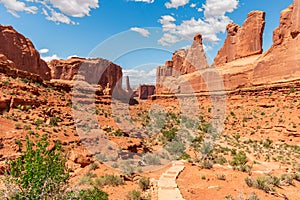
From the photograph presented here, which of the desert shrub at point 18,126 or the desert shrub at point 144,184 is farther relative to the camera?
the desert shrub at point 18,126

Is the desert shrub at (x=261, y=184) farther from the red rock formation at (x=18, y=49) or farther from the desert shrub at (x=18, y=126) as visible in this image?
the red rock formation at (x=18, y=49)

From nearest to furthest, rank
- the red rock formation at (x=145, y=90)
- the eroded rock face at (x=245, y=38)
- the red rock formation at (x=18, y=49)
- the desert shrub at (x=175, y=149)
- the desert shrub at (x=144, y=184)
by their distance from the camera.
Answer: the desert shrub at (x=144, y=184)
the desert shrub at (x=175, y=149)
the red rock formation at (x=18, y=49)
the eroded rock face at (x=245, y=38)
the red rock formation at (x=145, y=90)

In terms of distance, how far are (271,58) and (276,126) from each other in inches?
623

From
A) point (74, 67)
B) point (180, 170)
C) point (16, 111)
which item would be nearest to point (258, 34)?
point (180, 170)

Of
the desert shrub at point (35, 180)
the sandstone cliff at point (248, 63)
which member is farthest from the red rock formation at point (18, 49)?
the desert shrub at point (35, 180)

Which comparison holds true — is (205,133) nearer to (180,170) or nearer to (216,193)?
(180,170)

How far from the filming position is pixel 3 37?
38.9m

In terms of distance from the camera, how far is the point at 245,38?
4822cm

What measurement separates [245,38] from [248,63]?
38.2 feet

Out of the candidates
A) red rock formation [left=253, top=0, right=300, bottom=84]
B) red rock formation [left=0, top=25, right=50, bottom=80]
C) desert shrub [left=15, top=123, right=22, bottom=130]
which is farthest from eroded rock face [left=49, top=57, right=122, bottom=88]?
desert shrub [left=15, top=123, right=22, bottom=130]

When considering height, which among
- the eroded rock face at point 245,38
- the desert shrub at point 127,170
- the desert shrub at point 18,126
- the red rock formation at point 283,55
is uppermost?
the eroded rock face at point 245,38

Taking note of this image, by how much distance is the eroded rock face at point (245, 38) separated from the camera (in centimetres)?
4525

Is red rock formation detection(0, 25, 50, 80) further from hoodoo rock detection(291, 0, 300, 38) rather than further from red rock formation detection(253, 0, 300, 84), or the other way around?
hoodoo rock detection(291, 0, 300, 38)

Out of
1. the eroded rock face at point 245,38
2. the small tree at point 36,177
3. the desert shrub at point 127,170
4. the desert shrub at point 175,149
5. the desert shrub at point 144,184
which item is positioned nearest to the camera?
the small tree at point 36,177
